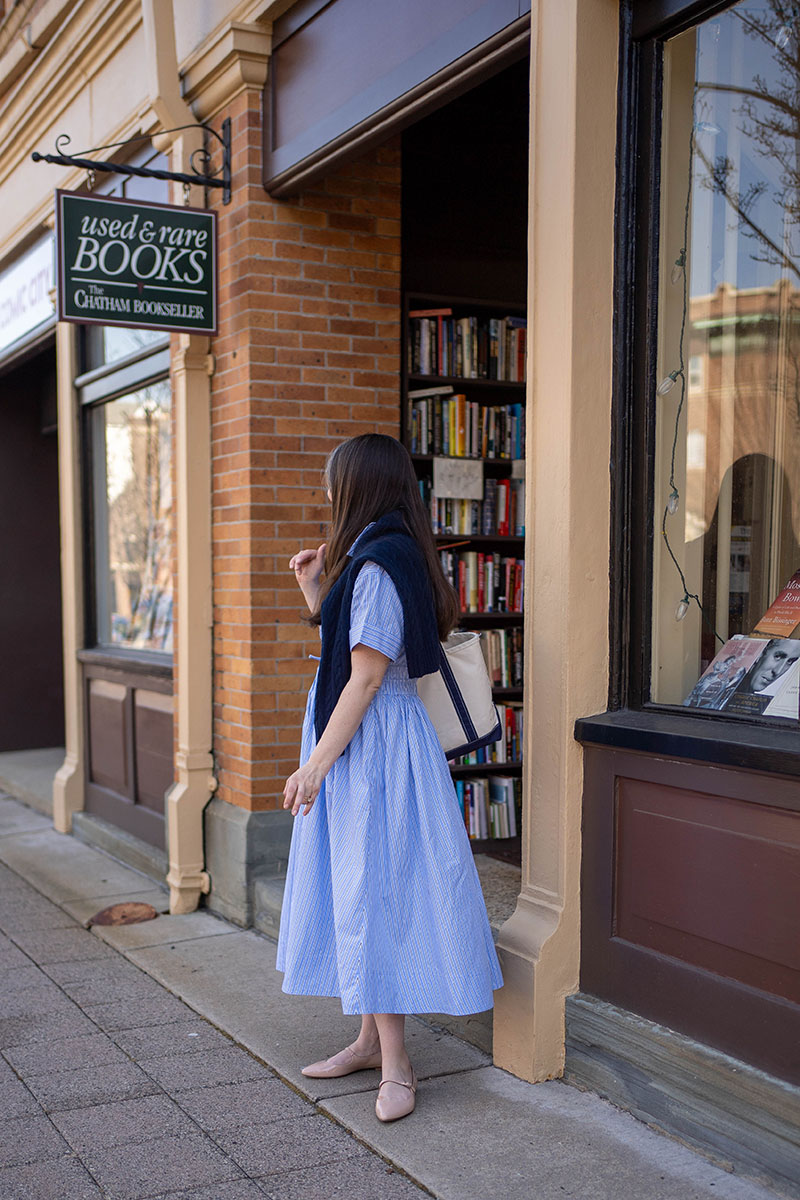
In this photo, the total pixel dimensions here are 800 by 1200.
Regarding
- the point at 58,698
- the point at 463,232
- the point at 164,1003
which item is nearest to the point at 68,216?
the point at 463,232

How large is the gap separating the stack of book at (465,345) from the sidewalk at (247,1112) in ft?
9.36

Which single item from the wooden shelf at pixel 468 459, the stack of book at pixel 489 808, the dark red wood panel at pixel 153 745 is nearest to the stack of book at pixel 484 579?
the wooden shelf at pixel 468 459

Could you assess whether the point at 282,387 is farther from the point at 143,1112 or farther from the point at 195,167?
the point at 143,1112

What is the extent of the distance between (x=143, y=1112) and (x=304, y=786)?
115cm

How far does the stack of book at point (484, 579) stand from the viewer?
577 cm

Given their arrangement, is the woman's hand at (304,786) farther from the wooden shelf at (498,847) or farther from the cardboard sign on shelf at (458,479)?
the cardboard sign on shelf at (458,479)

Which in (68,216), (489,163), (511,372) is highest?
(489,163)

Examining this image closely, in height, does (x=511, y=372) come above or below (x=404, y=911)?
above

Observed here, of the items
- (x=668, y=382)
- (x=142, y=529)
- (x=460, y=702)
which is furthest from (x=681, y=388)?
→ (x=142, y=529)

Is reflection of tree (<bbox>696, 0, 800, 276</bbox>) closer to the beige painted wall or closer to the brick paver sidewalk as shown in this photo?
the beige painted wall

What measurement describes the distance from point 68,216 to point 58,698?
18.8 feet

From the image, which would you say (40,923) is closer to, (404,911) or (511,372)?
(404,911)

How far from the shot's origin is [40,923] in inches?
218

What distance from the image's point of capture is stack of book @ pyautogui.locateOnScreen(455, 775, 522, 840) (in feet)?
18.5
